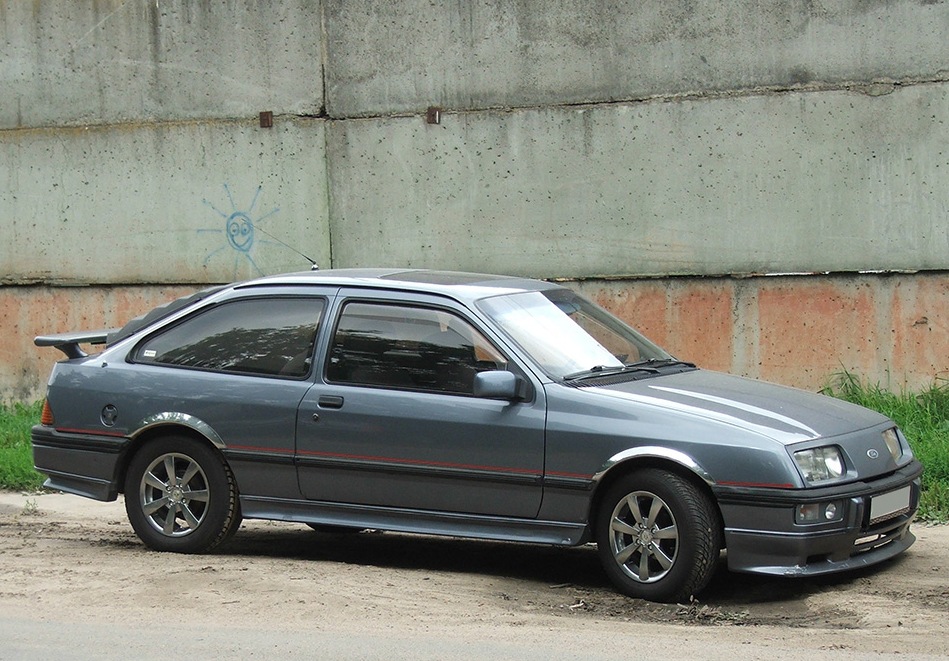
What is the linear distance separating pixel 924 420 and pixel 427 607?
199 inches

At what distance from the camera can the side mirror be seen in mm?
6603

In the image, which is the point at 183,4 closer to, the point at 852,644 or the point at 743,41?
the point at 743,41

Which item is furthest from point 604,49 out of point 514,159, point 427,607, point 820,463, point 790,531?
point 427,607

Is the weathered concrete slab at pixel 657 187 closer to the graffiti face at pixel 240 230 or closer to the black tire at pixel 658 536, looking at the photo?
the graffiti face at pixel 240 230

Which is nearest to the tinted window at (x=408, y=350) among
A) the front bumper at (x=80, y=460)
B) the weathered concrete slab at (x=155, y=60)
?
the front bumper at (x=80, y=460)

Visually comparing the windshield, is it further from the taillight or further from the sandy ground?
the taillight

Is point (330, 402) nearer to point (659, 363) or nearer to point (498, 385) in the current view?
point (498, 385)

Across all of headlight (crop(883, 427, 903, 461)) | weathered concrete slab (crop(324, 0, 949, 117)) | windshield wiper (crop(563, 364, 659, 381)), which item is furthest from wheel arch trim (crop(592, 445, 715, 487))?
weathered concrete slab (crop(324, 0, 949, 117))

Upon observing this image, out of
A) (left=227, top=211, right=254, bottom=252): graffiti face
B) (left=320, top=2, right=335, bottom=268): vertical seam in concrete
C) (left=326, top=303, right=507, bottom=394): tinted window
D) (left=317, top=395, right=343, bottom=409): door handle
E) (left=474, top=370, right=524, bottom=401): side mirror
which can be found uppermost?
(left=320, top=2, right=335, bottom=268): vertical seam in concrete

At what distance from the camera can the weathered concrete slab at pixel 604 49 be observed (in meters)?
10.5

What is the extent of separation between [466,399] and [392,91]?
17.8 ft

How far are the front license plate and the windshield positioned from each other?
1419 millimetres

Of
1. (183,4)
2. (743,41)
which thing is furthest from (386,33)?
(743,41)

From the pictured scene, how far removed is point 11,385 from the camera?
41.4 ft
